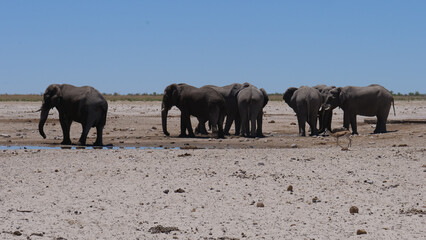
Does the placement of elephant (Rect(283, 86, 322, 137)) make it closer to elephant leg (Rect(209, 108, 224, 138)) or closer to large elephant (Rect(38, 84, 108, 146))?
elephant leg (Rect(209, 108, 224, 138))

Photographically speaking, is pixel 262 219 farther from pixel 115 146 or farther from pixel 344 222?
pixel 115 146

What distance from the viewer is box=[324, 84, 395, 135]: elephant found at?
89.4 feet

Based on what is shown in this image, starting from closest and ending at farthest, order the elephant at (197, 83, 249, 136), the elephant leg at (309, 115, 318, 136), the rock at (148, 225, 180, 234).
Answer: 1. the rock at (148, 225, 180, 234)
2. the elephant leg at (309, 115, 318, 136)
3. the elephant at (197, 83, 249, 136)

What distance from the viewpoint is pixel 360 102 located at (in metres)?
27.5

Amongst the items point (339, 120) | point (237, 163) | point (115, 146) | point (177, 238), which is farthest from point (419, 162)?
point (339, 120)

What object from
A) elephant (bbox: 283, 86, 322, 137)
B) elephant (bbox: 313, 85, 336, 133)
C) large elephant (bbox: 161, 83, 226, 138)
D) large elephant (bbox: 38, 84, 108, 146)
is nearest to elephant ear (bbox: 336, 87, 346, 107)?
elephant (bbox: 313, 85, 336, 133)

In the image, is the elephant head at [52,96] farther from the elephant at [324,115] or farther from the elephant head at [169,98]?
the elephant at [324,115]

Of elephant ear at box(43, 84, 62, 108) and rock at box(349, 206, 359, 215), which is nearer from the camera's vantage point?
rock at box(349, 206, 359, 215)

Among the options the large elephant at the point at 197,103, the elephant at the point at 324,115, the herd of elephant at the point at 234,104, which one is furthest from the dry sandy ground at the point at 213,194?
the elephant at the point at 324,115

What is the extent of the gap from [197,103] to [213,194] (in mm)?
13489

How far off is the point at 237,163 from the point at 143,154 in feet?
8.92

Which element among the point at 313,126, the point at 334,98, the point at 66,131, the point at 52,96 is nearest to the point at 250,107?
the point at 313,126

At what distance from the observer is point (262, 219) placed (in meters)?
9.91

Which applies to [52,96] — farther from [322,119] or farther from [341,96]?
[341,96]
